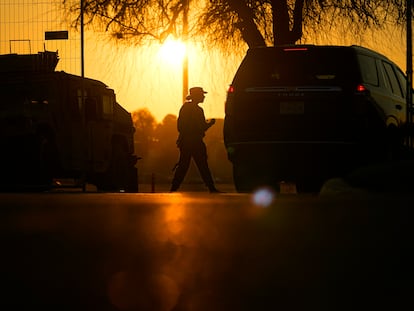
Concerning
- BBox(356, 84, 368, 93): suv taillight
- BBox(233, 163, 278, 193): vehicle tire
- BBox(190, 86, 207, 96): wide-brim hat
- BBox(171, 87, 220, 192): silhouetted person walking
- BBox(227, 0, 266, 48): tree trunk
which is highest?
BBox(227, 0, 266, 48): tree trunk

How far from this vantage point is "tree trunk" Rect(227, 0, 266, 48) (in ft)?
65.9

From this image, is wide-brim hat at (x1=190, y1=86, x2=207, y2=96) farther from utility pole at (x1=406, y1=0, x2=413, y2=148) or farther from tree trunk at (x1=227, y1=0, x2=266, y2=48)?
tree trunk at (x1=227, y1=0, x2=266, y2=48)

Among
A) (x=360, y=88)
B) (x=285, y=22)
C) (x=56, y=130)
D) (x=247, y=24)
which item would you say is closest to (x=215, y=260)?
(x=360, y=88)

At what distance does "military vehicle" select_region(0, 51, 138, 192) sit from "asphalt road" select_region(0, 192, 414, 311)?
11.4 m

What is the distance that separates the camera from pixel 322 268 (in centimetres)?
288

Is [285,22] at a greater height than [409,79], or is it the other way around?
[285,22]

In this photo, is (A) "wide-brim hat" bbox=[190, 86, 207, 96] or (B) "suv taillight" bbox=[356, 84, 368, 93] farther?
(A) "wide-brim hat" bbox=[190, 86, 207, 96]

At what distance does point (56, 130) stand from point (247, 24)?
5.71 meters

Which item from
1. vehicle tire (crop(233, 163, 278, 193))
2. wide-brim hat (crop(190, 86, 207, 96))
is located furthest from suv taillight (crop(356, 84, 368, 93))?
wide-brim hat (crop(190, 86, 207, 96))

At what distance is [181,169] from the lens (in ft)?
49.0

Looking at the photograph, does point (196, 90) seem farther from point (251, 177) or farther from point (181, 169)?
point (251, 177)

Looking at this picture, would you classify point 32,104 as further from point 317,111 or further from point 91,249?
point 91,249

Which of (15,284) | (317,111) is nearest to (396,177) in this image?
(15,284)

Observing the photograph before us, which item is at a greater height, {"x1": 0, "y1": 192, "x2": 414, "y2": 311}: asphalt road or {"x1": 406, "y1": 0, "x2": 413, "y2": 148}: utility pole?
{"x1": 406, "y1": 0, "x2": 413, "y2": 148}: utility pole
